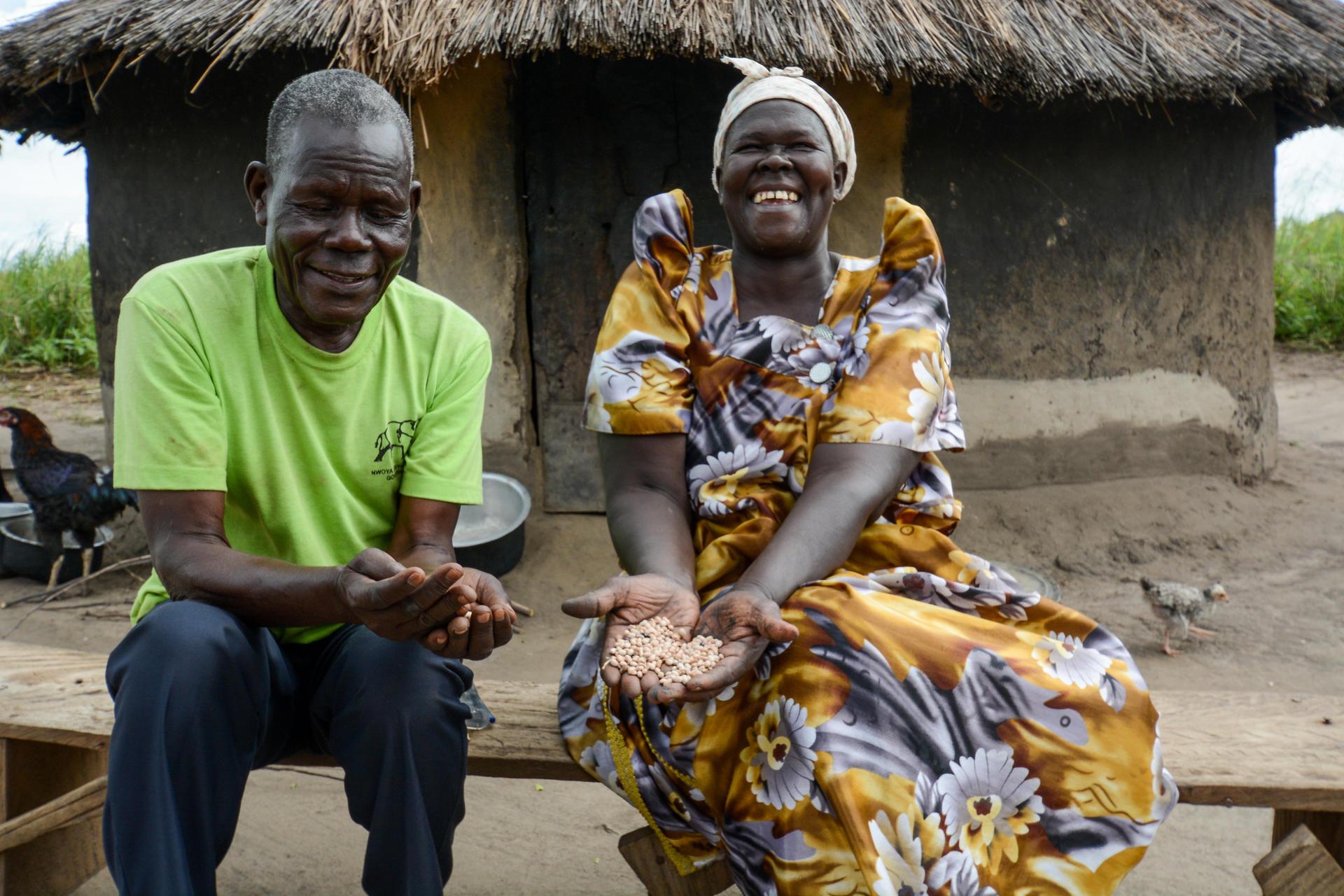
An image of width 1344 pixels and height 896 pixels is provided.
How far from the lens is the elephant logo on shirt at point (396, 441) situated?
218 cm

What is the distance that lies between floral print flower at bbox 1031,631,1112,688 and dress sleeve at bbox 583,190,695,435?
0.78 metres

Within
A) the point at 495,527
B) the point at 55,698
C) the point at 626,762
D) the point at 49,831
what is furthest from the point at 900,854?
the point at 495,527

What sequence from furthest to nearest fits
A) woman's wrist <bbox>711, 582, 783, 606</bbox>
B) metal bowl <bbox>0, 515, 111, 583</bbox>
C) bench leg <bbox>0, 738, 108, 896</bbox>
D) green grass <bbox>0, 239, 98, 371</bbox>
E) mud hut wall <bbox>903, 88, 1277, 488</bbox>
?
green grass <bbox>0, 239, 98, 371</bbox> → mud hut wall <bbox>903, 88, 1277, 488</bbox> → metal bowl <bbox>0, 515, 111, 583</bbox> → bench leg <bbox>0, 738, 108, 896</bbox> → woman's wrist <bbox>711, 582, 783, 606</bbox>

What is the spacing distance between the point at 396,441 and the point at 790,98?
3.38ft

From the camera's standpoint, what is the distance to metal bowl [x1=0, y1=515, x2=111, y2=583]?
5301 millimetres

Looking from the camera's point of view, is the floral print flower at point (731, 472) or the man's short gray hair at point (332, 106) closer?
the man's short gray hair at point (332, 106)

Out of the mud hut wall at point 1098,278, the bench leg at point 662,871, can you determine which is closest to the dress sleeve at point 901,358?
the bench leg at point 662,871

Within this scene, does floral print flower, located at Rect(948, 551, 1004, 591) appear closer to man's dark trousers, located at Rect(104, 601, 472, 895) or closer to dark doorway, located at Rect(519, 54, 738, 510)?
man's dark trousers, located at Rect(104, 601, 472, 895)

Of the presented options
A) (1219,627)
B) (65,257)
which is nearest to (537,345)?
(1219,627)

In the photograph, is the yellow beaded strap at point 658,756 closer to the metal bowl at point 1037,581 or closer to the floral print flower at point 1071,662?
the floral print flower at point 1071,662

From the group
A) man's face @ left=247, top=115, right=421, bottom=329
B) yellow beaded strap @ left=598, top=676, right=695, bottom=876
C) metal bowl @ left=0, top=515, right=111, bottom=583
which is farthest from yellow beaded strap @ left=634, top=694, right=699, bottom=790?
metal bowl @ left=0, top=515, right=111, bottom=583

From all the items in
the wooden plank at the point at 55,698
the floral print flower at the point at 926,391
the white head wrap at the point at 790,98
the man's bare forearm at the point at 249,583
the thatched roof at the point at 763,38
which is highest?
the thatched roof at the point at 763,38

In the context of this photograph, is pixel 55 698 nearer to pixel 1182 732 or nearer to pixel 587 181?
pixel 1182 732

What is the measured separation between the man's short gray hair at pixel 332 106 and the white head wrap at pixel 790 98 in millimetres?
702
